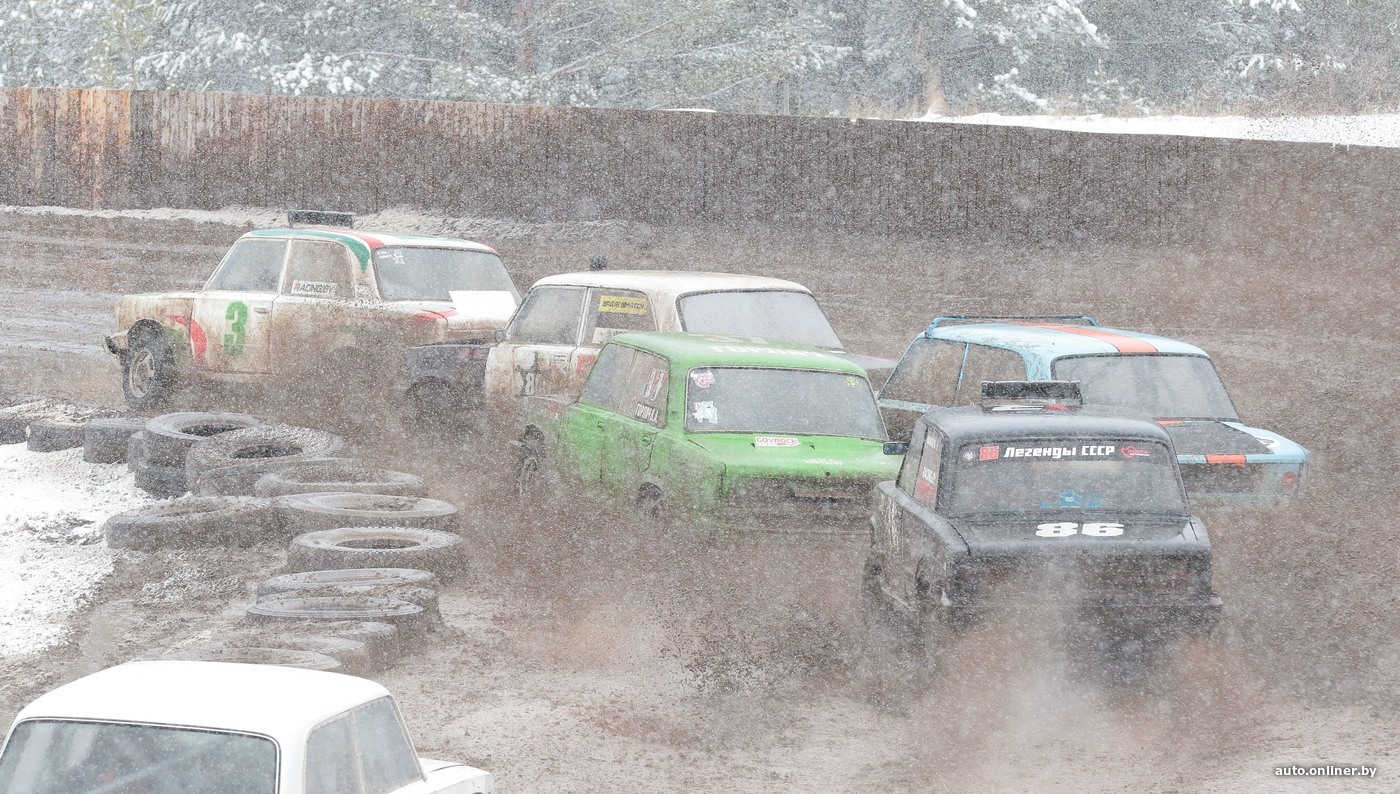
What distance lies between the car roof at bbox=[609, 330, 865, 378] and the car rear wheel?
5973 millimetres

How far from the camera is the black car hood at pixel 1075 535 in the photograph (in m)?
7.58

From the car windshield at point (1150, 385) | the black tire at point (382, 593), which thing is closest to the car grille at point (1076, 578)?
the car windshield at point (1150, 385)

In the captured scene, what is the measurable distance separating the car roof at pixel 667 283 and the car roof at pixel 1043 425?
4.32m

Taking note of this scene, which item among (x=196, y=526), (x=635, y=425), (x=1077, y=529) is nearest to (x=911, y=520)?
(x=1077, y=529)

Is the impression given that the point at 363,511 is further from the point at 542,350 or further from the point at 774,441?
the point at 774,441

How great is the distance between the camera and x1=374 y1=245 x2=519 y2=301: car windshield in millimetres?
14031

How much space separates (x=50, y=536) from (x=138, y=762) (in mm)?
8043

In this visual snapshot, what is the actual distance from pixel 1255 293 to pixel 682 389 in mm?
13179

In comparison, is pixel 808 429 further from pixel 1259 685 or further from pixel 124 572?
pixel 124 572

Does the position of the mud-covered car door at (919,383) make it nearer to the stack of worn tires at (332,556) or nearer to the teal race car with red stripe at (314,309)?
the stack of worn tires at (332,556)

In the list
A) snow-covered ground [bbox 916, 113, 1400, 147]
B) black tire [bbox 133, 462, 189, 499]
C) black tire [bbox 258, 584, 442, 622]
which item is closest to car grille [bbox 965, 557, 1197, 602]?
black tire [bbox 258, 584, 442, 622]

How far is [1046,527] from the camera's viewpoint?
7.71 meters

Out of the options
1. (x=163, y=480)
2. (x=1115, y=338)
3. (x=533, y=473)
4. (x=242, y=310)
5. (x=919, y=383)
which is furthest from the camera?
(x=242, y=310)

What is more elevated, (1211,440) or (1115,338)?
(1115,338)
